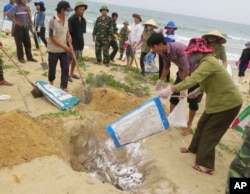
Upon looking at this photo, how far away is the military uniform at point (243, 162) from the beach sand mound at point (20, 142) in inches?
83.7

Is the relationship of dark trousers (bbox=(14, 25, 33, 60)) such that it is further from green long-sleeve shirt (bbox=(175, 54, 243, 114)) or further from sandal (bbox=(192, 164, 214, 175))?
sandal (bbox=(192, 164, 214, 175))

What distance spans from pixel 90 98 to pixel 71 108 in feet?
2.16

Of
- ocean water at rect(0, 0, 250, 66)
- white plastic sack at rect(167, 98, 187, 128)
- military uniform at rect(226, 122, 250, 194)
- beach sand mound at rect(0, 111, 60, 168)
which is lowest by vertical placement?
ocean water at rect(0, 0, 250, 66)

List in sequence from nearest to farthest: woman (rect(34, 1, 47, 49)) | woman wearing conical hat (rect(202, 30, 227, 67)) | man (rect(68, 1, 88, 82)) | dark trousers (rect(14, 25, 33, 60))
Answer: woman wearing conical hat (rect(202, 30, 227, 67)) → man (rect(68, 1, 88, 82)) → dark trousers (rect(14, 25, 33, 60)) → woman (rect(34, 1, 47, 49))

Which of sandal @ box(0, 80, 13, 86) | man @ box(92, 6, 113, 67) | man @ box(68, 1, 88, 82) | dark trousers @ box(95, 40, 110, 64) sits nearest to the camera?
sandal @ box(0, 80, 13, 86)

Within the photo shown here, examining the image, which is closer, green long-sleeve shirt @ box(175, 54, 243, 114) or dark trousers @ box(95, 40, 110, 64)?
green long-sleeve shirt @ box(175, 54, 243, 114)

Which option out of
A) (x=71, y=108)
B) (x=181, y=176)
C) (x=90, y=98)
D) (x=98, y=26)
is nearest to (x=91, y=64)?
(x=98, y=26)

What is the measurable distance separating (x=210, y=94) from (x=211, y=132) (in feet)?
1.56

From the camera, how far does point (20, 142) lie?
12.5 ft

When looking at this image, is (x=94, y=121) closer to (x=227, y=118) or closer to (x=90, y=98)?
(x=90, y=98)

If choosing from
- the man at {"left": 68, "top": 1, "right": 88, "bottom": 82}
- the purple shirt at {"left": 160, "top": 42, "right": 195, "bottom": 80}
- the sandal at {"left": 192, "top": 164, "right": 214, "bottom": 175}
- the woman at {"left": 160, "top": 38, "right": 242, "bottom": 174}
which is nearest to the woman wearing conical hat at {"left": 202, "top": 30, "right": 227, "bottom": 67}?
the purple shirt at {"left": 160, "top": 42, "right": 195, "bottom": 80}

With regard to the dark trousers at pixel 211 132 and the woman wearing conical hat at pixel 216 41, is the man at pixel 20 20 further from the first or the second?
the dark trousers at pixel 211 132

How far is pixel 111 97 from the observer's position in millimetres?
5496

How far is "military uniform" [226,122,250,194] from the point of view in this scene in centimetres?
262
